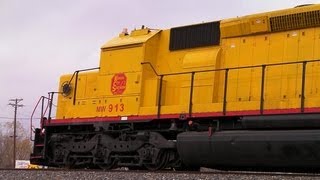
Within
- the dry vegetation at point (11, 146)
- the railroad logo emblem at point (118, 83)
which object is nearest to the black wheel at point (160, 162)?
the railroad logo emblem at point (118, 83)

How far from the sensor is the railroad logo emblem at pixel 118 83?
13.0 m

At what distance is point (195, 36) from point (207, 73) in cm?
125

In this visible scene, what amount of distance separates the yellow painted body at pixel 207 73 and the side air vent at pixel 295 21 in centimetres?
5

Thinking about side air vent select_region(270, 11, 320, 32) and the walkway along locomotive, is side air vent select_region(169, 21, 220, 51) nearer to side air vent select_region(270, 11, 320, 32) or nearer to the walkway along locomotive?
the walkway along locomotive

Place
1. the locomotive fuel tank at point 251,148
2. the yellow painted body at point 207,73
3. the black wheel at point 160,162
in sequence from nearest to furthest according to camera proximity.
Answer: the locomotive fuel tank at point 251,148 → the yellow painted body at point 207,73 → the black wheel at point 160,162

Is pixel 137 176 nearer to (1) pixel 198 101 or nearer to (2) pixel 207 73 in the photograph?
(1) pixel 198 101

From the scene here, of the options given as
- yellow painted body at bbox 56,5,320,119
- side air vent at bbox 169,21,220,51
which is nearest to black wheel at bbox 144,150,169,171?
yellow painted body at bbox 56,5,320,119

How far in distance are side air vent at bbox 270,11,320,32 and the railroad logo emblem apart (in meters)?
4.20

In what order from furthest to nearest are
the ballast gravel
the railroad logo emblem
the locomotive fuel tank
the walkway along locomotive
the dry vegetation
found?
the dry vegetation < the railroad logo emblem < the walkway along locomotive < the locomotive fuel tank < the ballast gravel

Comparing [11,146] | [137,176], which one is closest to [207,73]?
[137,176]

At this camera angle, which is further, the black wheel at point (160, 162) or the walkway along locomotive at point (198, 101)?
the black wheel at point (160, 162)

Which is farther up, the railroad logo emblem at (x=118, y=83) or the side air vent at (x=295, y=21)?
the side air vent at (x=295, y=21)

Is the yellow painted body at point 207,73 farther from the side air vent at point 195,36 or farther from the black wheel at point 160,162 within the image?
the black wheel at point 160,162

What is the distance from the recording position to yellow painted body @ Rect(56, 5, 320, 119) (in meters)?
10.7
